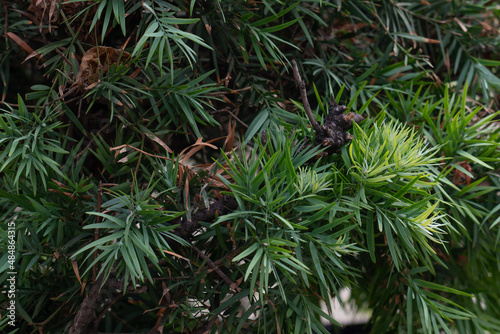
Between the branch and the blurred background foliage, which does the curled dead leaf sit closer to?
the blurred background foliage

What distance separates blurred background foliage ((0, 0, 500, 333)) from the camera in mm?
461

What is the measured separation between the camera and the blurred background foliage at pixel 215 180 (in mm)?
461

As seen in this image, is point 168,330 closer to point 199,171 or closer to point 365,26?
point 199,171

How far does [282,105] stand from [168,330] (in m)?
0.38

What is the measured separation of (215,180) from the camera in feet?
1.72

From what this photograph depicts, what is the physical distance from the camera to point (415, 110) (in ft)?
2.11

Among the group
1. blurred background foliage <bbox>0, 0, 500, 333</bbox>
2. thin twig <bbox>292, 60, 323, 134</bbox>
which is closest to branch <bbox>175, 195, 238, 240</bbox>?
blurred background foliage <bbox>0, 0, 500, 333</bbox>

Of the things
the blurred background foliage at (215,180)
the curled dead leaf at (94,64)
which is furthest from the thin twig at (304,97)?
the curled dead leaf at (94,64)

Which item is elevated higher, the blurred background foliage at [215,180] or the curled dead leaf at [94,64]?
the curled dead leaf at [94,64]

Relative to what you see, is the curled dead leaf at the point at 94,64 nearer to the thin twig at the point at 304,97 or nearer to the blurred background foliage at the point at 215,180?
the blurred background foliage at the point at 215,180

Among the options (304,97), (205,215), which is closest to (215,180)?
(205,215)

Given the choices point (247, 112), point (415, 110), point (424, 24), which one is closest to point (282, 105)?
point (247, 112)

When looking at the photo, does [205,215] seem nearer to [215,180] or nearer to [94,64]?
[215,180]

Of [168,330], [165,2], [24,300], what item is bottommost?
[168,330]
